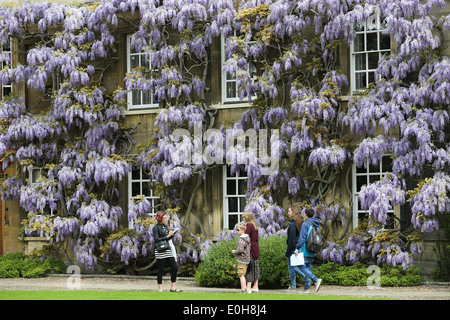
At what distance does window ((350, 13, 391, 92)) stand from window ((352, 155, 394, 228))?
6.47 feet

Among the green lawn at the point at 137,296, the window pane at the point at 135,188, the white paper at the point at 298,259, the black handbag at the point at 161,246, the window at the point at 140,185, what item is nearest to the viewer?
the green lawn at the point at 137,296

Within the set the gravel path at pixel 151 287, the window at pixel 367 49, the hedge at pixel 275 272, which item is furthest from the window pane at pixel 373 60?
the gravel path at pixel 151 287

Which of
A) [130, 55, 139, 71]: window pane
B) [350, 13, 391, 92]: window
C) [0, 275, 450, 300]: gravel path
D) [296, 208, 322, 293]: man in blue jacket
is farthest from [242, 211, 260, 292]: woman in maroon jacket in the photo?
[130, 55, 139, 71]: window pane

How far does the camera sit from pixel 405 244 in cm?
1903

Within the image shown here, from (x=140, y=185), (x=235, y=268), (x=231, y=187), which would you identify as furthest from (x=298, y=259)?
(x=140, y=185)

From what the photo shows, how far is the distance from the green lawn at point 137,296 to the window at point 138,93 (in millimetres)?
7278

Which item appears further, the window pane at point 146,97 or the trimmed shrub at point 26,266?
the window pane at point 146,97

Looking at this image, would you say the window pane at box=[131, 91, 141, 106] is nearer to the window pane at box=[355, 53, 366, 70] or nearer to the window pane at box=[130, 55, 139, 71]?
the window pane at box=[130, 55, 139, 71]

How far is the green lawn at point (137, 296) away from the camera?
49.0ft

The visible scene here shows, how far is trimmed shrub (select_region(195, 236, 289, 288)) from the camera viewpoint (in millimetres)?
17969

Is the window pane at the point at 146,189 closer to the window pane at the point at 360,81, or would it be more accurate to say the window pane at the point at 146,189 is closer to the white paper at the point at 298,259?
the window pane at the point at 360,81

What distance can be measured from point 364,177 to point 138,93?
6854mm

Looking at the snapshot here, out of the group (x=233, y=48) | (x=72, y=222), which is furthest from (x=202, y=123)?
(x=72, y=222)

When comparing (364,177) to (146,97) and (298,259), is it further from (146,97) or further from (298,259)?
(146,97)
